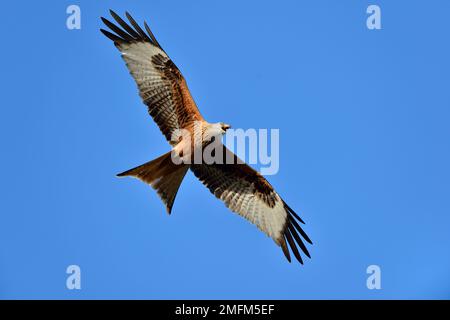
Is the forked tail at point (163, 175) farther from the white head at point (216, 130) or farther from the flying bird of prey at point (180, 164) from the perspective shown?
the white head at point (216, 130)

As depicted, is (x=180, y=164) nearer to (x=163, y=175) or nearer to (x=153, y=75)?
(x=163, y=175)

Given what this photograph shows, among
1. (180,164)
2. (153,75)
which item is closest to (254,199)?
(180,164)

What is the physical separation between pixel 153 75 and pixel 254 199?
7.98 ft

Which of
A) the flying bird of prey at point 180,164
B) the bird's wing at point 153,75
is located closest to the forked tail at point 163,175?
the flying bird of prey at point 180,164

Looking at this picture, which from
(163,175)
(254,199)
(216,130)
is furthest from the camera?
(254,199)

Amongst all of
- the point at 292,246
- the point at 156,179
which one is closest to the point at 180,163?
the point at 156,179

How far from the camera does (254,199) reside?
35.4 ft

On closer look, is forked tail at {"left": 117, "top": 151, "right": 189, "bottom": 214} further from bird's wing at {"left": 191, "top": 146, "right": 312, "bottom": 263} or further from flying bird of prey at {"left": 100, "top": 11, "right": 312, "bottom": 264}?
bird's wing at {"left": 191, "top": 146, "right": 312, "bottom": 263}

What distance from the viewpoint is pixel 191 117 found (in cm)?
1002

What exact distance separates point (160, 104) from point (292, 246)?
9.46ft

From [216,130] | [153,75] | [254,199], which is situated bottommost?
[254,199]

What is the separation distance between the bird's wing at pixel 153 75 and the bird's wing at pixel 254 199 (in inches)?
35.8

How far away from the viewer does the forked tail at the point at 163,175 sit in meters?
9.67
